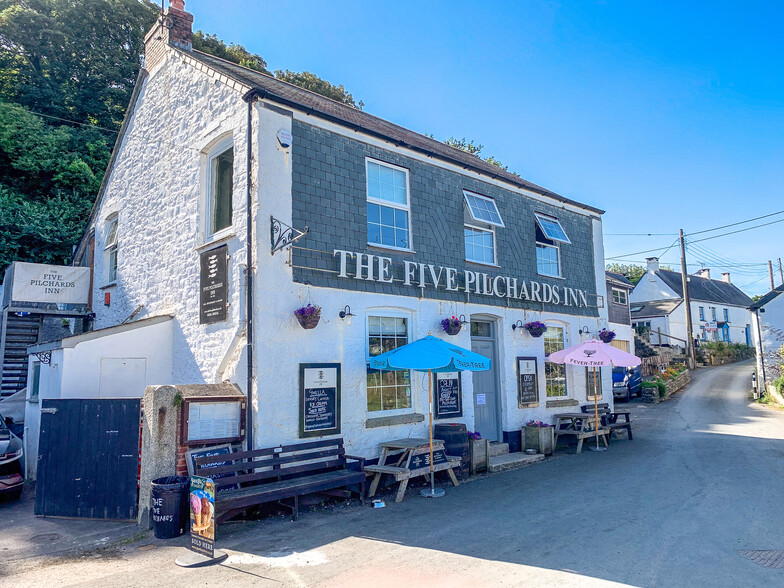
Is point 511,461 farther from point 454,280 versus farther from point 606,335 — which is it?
point 606,335

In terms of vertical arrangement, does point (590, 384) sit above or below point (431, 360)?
below

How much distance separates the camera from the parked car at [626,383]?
83.1ft

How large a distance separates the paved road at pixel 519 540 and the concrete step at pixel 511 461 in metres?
0.49

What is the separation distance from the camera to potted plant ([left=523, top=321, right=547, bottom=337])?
44.9 ft

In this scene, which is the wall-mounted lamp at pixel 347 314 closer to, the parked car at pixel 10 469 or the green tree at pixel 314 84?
the parked car at pixel 10 469

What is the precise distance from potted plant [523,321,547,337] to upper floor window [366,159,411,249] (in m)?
4.12

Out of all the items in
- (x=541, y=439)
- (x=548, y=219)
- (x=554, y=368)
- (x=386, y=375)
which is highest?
(x=548, y=219)

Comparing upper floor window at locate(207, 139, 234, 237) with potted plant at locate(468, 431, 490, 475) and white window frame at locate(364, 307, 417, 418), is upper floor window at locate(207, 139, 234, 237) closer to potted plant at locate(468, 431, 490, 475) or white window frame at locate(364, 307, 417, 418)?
white window frame at locate(364, 307, 417, 418)

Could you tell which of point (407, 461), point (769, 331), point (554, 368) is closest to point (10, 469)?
point (407, 461)

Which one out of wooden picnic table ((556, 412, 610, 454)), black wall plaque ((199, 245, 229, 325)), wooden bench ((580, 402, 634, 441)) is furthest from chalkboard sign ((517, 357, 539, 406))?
black wall plaque ((199, 245, 229, 325))

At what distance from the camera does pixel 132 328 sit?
10.5m

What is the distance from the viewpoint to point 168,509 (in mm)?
7133

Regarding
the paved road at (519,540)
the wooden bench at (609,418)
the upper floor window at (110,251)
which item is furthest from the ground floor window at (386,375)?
the upper floor window at (110,251)

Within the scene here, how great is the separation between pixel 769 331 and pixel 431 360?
2353 cm
